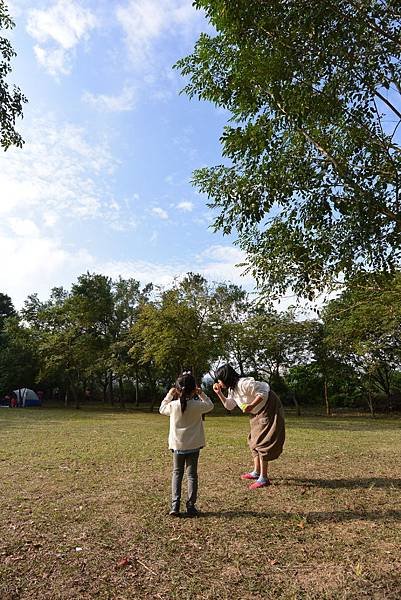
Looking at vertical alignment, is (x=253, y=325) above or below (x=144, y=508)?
above

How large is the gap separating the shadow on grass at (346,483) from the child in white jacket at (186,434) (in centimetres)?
217

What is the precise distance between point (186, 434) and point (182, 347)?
65.0 feet

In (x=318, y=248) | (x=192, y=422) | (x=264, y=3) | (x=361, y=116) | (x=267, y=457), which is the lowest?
(x=267, y=457)

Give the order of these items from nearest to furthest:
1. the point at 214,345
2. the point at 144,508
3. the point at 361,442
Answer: the point at 144,508 → the point at 361,442 → the point at 214,345

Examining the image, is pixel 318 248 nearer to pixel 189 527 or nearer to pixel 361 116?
pixel 361 116

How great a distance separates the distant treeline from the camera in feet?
83.3

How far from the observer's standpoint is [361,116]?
5051 mm

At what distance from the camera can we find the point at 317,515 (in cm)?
511

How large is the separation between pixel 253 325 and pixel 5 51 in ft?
78.2

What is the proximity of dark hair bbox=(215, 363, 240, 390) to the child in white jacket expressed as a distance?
955 millimetres

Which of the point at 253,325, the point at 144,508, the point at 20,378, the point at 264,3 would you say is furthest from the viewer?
the point at 20,378

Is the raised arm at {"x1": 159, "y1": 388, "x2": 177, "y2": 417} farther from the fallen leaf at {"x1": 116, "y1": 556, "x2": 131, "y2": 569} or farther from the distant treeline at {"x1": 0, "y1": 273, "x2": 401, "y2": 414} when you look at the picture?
the distant treeline at {"x1": 0, "y1": 273, "x2": 401, "y2": 414}

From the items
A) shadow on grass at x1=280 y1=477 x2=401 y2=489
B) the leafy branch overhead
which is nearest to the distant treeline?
shadow on grass at x1=280 y1=477 x2=401 y2=489

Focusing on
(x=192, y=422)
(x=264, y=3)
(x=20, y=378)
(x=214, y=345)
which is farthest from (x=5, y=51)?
(x=20, y=378)
